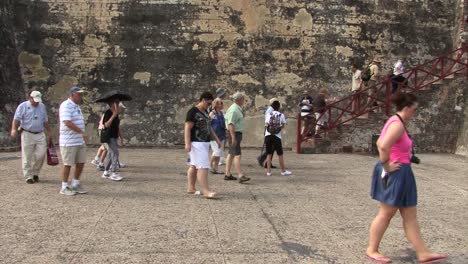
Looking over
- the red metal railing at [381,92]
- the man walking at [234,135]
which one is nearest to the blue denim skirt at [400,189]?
the man walking at [234,135]

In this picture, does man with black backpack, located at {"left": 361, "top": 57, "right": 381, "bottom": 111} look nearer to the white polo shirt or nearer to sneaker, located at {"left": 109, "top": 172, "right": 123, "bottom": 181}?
sneaker, located at {"left": 109, "top": 172, "right": 123, "bottom": 181}

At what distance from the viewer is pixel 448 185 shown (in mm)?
9008

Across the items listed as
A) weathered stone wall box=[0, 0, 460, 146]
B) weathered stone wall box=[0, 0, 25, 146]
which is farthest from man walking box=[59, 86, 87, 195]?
weathered stone wall box=[0, 0, 460, 146]

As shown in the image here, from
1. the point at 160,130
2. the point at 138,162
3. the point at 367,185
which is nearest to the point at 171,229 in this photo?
the point at 367,185

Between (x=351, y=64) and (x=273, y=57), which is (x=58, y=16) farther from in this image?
(x=351, y=64)

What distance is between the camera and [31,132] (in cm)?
838

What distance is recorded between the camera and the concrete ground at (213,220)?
4926 mm

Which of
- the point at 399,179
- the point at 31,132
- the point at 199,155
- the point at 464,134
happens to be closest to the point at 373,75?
the point at 464,134

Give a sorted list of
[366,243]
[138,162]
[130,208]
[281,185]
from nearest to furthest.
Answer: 1. [366,243]
2. [130,208]
3. [281,185]
4. [138,162]

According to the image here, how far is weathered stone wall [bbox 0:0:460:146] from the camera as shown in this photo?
1383 centimetres

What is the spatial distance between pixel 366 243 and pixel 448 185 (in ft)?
14.7

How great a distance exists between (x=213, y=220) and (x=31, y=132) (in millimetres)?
4195

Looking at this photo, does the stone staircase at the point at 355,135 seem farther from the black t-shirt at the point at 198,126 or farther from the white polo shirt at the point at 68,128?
the white polo shirt at the point at 68,128

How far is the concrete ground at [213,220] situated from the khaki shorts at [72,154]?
22.5 inches
